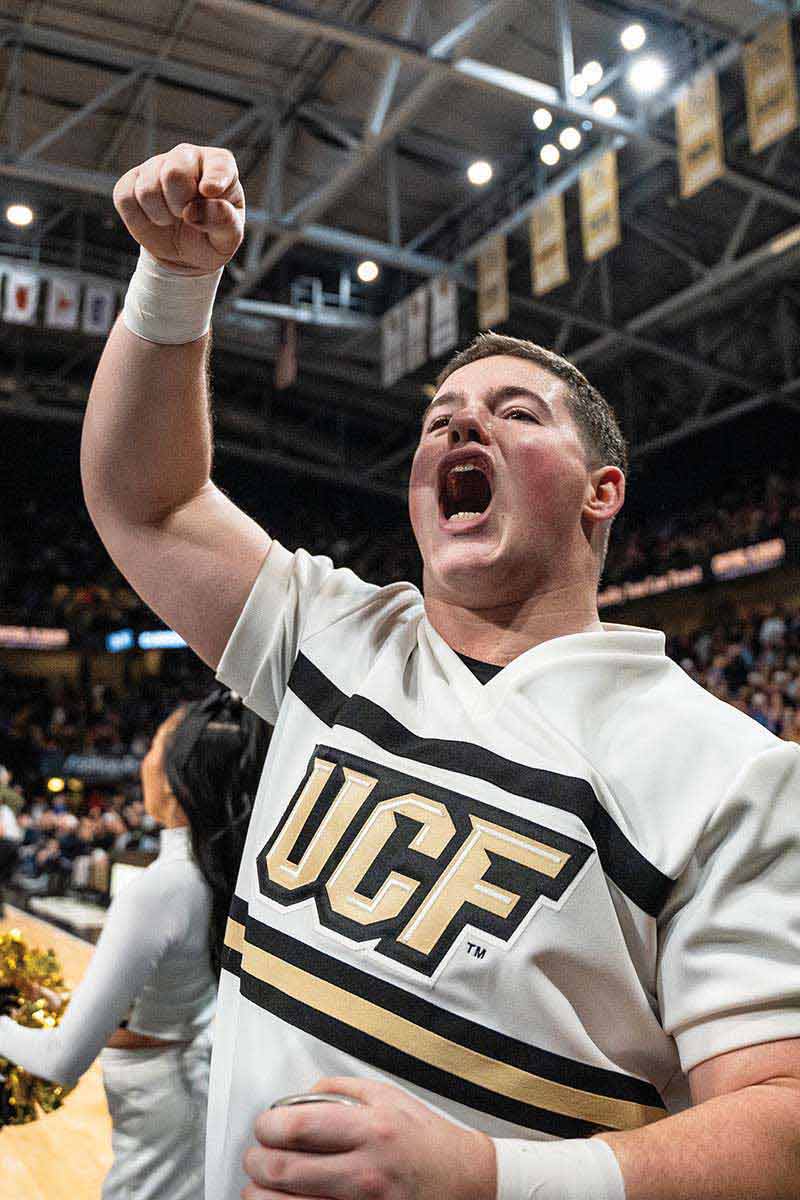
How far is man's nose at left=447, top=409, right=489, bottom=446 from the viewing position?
122 cm

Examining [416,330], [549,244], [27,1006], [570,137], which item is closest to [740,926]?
[27,1006]

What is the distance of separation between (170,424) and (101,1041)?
1037mm

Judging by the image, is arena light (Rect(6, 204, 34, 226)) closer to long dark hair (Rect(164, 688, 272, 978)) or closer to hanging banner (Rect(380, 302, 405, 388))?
hanging banner (Rect(380, 302, 405, 388))

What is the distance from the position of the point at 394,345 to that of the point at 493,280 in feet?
5.04

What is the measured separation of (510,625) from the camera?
3.99 ft

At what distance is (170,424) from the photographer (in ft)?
3.95

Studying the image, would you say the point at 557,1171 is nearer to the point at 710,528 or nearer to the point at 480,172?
the point at 480,172

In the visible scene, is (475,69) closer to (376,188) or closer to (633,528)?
(376,188)

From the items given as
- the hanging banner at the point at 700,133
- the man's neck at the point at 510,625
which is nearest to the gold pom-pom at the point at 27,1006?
the man's neck at the point at 510,625

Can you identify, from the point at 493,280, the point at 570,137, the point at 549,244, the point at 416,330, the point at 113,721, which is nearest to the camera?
Answer: the point at 549,244

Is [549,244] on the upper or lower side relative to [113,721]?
upper

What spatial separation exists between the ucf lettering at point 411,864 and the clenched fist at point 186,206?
58 cm

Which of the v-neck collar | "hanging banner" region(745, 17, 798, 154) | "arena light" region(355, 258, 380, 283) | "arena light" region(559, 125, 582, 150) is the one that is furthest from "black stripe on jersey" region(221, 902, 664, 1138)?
"arena light" region(355, 258, 380, 283)

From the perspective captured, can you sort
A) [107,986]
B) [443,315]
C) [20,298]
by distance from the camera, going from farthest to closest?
[20,298]
[443,315]
[107,986]
